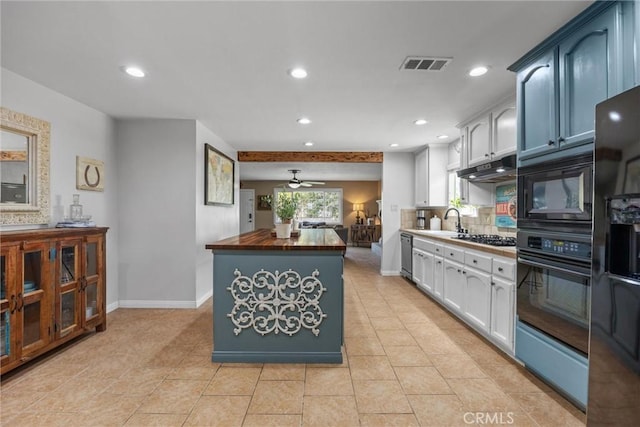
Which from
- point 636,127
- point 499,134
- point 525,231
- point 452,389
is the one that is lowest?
point 452,389

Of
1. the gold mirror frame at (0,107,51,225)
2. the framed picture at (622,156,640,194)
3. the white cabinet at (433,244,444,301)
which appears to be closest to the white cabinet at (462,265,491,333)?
the white cabinet at (433,244,444,301)

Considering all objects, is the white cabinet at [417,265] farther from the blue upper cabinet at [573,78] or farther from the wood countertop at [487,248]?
the blue upper cabinet at [573,78]

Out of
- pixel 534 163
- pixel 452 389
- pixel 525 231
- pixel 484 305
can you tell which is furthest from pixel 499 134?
pixel 452 389

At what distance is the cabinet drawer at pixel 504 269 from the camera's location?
233 cm

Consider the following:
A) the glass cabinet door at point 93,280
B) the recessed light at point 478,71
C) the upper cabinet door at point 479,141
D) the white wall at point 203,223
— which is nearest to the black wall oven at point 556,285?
the recessed light at point 478,71

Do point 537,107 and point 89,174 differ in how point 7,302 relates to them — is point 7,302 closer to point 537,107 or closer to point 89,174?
point 89,174

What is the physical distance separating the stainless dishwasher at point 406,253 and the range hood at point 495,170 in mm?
1552

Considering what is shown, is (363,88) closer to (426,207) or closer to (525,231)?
(525,231)

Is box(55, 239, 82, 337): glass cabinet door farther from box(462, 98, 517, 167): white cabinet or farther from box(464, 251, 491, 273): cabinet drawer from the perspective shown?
box(462, 98, 517, 167): white cabinet

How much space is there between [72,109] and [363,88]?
9.22 ft

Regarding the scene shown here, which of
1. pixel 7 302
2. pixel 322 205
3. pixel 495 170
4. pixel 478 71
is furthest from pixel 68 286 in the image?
pixel 322 205

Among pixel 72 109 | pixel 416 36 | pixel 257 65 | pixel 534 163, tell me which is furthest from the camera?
pixel 72 109

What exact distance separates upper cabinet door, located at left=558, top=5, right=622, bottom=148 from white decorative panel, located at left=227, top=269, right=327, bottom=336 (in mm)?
1868

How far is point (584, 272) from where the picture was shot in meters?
1.71
